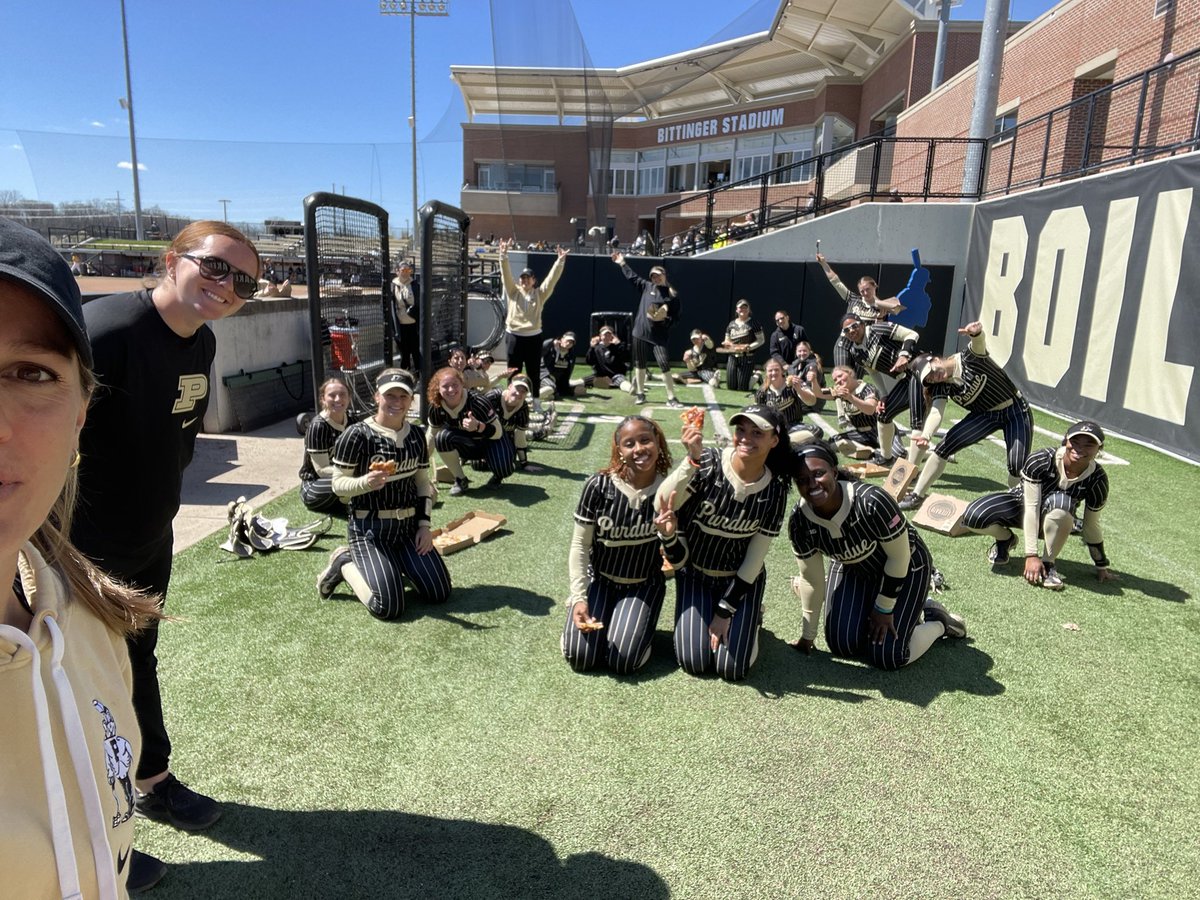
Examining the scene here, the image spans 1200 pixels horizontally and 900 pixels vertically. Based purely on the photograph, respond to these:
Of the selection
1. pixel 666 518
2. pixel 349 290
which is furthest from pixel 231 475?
pixel 666 518

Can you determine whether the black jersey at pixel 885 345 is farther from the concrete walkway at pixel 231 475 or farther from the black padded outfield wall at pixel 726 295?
the black padded outfield wall at pixel 726 295

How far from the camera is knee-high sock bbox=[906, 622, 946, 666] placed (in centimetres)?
417

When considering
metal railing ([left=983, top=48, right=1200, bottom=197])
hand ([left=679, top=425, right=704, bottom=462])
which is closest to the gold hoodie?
hand ([left=679, top=425, right=704, bottom=462])

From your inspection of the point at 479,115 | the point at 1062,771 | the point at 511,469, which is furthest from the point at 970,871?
the point at 479,115

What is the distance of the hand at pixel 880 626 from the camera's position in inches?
161

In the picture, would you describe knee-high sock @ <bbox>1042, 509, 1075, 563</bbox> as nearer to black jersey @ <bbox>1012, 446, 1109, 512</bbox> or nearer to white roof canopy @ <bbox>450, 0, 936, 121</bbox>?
black jersey @ <bbox>1012, 446, 1109, 512</bbox>

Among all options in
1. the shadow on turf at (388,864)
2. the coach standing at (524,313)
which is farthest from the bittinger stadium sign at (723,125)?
the shadow on turf at (388,864)

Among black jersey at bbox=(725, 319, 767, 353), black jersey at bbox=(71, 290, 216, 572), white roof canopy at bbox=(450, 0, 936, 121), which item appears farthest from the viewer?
white roof canopy at bbox=(450, 0, 936, 121)

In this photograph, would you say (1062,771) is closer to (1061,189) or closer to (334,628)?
(334,628)

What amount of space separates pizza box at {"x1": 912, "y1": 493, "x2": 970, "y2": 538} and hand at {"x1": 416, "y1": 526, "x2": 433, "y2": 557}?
4.41m

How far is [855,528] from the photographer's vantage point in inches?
155

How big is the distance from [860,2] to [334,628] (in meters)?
31.1

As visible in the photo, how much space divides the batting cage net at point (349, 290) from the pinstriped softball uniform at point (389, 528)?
2.21m

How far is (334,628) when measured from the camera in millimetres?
4484
